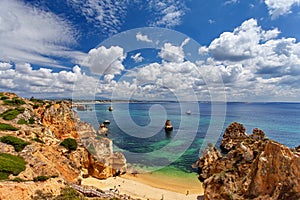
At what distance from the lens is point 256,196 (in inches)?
441

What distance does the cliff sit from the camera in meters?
11.4

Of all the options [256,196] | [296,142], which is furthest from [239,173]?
[296,142]

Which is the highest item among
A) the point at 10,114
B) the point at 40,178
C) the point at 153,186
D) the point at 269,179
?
the point at 10,114

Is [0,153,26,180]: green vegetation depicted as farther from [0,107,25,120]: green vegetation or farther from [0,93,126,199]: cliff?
[0,107,25,120]: green vegetation

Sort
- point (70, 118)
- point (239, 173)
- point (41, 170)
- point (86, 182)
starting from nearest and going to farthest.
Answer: point (41, 170) < point (239, 173) < point (86, 182) < point (70, 118)

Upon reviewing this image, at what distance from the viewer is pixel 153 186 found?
25.3 meters

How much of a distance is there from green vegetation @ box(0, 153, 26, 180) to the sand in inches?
361

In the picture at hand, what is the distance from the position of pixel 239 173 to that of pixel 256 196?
6.22 metres

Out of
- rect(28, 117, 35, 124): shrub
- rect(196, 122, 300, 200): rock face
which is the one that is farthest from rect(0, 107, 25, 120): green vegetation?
rect(196, 122, 300, 200): rock face

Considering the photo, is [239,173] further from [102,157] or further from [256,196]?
[102,157]

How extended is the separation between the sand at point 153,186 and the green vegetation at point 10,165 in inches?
361

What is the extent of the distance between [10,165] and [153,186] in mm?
17442

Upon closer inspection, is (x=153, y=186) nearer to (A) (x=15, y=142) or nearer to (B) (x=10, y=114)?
(A) (x=15, y=142)

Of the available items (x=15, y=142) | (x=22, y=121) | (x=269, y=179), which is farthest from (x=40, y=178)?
(x=22, y=121)
